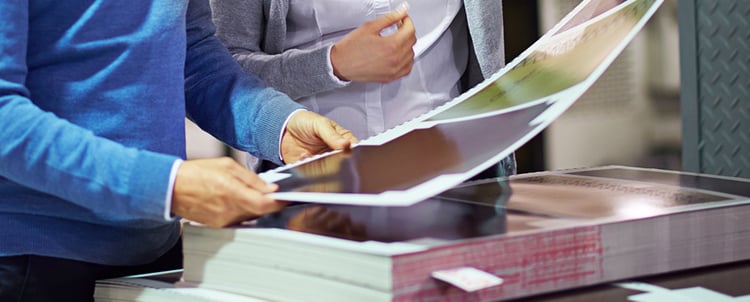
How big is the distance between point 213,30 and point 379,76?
7.8 inches

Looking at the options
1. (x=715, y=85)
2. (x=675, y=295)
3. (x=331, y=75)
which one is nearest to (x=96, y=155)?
(x=675, y=295)

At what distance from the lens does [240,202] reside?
51 centimetres

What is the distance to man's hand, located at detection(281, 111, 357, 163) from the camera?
0.71 meters

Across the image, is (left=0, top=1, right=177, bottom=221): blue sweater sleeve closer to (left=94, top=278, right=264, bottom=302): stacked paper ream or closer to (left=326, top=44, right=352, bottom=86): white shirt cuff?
(left=94, top=278, right=264, bottom=302): stacked paper ream

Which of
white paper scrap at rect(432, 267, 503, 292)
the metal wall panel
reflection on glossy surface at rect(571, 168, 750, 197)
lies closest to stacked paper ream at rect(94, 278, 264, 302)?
white paper scrap at rect(432, 267, 503, 292)

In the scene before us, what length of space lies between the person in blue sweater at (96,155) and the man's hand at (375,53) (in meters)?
0.20

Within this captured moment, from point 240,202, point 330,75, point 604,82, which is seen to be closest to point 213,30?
point 330,75

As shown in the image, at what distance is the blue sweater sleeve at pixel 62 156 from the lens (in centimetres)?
51

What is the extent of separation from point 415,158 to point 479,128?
57mm

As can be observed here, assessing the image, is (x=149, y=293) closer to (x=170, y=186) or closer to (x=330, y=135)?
(x=170, y=186)

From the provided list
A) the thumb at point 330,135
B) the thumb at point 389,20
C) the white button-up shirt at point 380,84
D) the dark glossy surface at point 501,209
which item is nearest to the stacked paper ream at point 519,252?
the dark glossy surface at point 501,209

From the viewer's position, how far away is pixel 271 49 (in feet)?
3.23

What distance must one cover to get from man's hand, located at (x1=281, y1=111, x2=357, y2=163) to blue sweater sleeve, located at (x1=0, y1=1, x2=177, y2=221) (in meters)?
0.21

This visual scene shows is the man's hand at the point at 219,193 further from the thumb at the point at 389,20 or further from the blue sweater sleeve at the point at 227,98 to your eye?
the thumb at the point at 389,20
